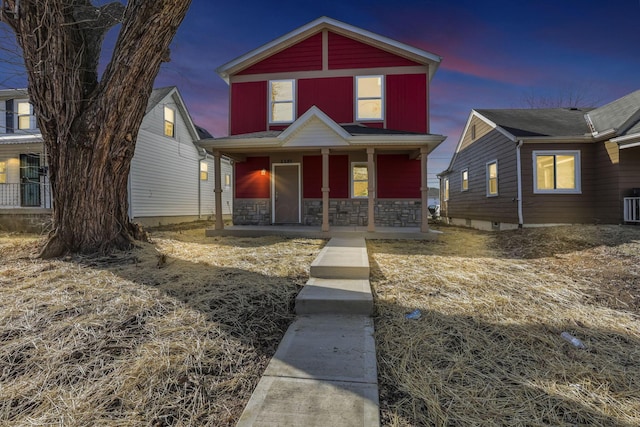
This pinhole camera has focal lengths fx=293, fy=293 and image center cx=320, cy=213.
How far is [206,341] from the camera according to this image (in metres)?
2.33

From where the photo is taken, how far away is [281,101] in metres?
10.6

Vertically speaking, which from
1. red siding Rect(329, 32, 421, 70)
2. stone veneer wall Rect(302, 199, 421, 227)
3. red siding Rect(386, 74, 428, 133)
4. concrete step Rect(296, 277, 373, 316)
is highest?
red siding Rect(329, 32, 421, 70)

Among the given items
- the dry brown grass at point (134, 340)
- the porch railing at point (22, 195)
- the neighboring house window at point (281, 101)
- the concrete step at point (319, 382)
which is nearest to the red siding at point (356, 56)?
the neighboring house window at point (281, 101)

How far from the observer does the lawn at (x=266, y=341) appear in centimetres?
173

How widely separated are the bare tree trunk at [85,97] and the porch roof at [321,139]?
A: 3.69 m

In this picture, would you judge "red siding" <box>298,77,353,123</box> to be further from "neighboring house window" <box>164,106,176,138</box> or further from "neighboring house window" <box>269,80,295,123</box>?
"neighboring house window" <box>164,106,176,138</box>

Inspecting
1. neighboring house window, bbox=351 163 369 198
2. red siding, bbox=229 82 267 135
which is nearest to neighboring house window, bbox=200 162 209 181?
red siding, bbox=229 82 267 135

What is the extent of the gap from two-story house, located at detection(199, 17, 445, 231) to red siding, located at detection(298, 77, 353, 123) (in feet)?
0.12

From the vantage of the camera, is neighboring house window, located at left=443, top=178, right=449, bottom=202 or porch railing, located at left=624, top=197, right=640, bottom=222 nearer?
porch railing, located at left=624, top=197, right=640, bottom=222

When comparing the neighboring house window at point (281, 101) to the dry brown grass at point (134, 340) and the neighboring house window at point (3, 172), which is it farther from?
the neighboring house window at point (3, 172)

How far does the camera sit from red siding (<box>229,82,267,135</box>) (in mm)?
10734

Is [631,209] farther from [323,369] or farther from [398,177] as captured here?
[323,369]

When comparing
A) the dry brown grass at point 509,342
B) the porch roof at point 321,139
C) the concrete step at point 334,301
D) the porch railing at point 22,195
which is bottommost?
the dry brown grass at point 509,342

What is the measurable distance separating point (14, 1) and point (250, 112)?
6812mm
